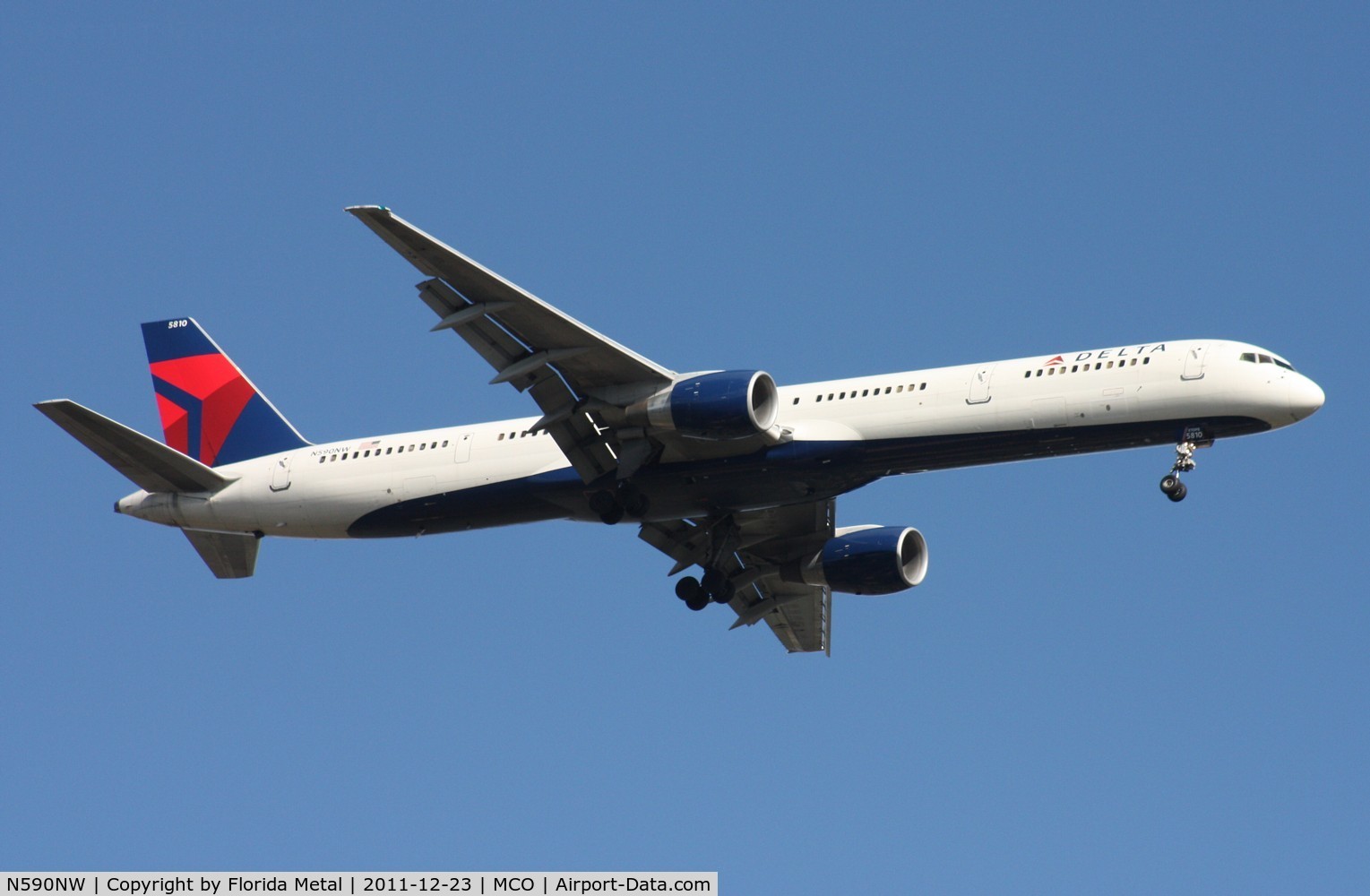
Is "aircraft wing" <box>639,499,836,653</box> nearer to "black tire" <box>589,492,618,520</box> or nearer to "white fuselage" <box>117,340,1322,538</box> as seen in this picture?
"black tire" <box>589,492,618,520</box>

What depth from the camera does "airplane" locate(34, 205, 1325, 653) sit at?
124ft

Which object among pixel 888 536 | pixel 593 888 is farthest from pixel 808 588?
pixel 593 888

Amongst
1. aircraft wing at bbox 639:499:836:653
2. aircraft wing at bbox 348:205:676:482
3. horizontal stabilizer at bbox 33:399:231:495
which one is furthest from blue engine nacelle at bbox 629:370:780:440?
horizontal stabilizer at bbox 33:399:231:495

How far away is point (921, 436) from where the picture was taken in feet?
127

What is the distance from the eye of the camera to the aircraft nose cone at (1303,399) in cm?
3734

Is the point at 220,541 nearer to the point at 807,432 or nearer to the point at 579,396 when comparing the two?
the point at 579,396

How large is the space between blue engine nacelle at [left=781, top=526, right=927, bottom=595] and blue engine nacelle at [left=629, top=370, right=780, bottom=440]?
8.12 metres

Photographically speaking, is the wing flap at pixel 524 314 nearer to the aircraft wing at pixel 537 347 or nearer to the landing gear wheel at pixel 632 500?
the aircraft wing at pixel 537 347

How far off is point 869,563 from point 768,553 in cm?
285

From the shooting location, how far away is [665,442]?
39.8 m

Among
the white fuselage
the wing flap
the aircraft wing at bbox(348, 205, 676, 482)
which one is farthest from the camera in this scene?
the white fuselage

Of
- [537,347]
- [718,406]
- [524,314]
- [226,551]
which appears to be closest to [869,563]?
[718,406]

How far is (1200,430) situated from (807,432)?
8.26 metres

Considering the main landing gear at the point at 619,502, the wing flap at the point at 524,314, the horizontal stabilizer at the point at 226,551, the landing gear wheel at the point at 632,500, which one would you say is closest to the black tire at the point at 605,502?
the main landing gear at the point at 619,502
